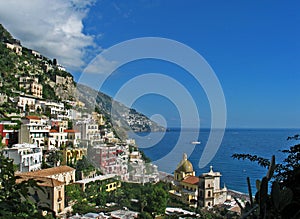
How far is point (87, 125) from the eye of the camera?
1547 centimetres

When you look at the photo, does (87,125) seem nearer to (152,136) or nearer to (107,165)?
(107,165)

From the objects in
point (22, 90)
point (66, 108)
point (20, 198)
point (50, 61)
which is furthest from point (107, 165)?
point (50, 61)

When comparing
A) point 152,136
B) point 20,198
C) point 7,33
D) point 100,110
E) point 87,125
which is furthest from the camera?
point 7,33

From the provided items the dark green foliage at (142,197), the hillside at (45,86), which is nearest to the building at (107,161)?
the dark green foliage at (142,197)

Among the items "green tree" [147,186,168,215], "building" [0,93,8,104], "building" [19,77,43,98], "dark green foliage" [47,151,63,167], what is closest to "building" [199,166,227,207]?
"green tree" [147,186,168,215]

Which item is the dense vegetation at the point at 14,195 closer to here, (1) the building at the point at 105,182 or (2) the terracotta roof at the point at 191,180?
(1) the building at the point at 105,182

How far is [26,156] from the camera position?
9.84 metres

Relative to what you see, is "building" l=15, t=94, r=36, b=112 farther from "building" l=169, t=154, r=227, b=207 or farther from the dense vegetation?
the dense vegetation

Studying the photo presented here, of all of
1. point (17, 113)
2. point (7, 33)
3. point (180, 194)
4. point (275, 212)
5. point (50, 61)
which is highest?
point (7, 33)

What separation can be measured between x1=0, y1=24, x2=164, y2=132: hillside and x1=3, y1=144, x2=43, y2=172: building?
4.81 m

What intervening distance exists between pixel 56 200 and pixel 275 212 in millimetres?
7979

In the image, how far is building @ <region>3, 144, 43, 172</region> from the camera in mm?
9473

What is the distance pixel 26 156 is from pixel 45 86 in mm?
14642

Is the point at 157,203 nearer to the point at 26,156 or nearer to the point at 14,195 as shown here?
the point at 26,156
